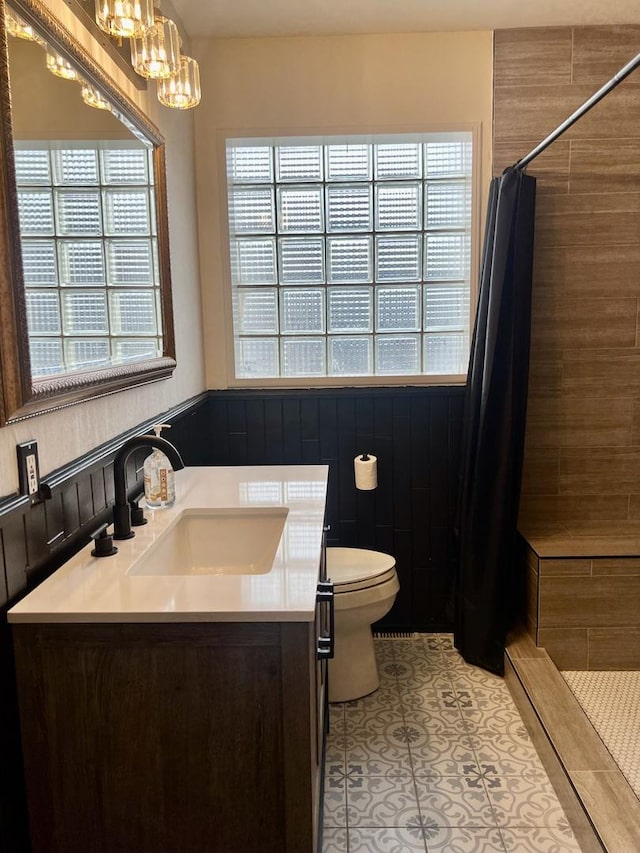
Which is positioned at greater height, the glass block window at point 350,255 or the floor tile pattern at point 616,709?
the glass block window at point 350,255

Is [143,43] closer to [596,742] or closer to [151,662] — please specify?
[151,662]

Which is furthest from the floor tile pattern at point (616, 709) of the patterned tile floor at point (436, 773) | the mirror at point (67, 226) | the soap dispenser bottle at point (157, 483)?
the mirror at point (67, 226)

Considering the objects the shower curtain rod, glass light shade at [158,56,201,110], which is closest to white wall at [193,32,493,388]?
the shower curtain rod

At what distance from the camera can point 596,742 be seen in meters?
1.93

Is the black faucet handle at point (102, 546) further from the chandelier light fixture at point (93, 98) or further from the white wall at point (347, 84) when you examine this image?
the white wall at point (347, 84)

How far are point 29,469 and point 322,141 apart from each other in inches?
81.7

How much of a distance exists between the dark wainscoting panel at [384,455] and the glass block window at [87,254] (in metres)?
0.83

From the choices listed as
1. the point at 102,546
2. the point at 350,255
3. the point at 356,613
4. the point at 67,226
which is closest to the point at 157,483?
the point at 102,546

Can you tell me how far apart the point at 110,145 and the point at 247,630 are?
1.35 metres

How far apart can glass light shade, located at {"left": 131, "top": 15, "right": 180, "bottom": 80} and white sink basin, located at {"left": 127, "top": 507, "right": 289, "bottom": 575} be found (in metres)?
1.17

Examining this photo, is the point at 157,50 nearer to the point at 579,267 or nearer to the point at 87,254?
the point at 87,254

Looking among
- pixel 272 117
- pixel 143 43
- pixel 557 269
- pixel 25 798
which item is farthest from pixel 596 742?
pixel 272 117

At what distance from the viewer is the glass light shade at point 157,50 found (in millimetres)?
1624

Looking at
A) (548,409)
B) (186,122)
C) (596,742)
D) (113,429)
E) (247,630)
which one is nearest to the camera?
(247,630)
